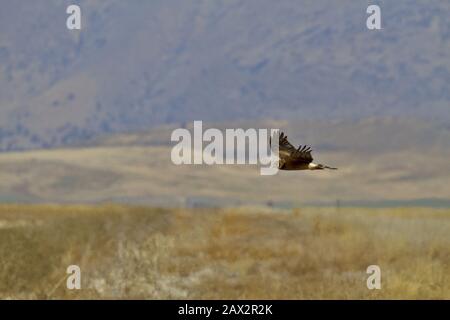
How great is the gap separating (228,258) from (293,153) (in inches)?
1674

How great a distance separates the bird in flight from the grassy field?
771 inches

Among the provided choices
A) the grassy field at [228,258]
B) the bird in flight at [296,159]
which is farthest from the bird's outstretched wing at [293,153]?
the grassy field at [228,258]

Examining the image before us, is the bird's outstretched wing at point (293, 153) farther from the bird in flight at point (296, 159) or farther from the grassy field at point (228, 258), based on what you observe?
the grassy field at point (228, 258)

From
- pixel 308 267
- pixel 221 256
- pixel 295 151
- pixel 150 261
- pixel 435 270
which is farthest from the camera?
pixel 221 256

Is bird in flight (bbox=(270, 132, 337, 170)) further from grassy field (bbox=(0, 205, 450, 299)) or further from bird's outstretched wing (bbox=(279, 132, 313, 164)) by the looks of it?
grassy field (bbox=(0, 205, 450, 299))

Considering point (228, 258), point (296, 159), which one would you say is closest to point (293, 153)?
point (296, 159)

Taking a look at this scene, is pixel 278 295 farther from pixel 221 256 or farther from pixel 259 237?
pixel 259 237

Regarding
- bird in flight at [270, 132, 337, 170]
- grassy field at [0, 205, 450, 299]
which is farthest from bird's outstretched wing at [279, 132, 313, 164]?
grassy field at [0, 205, 450, 299]

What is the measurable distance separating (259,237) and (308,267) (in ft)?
43.6

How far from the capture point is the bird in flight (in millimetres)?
12766

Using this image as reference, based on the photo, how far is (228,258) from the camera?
182ft

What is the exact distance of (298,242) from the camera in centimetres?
5828

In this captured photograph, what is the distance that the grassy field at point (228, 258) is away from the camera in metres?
38.3
